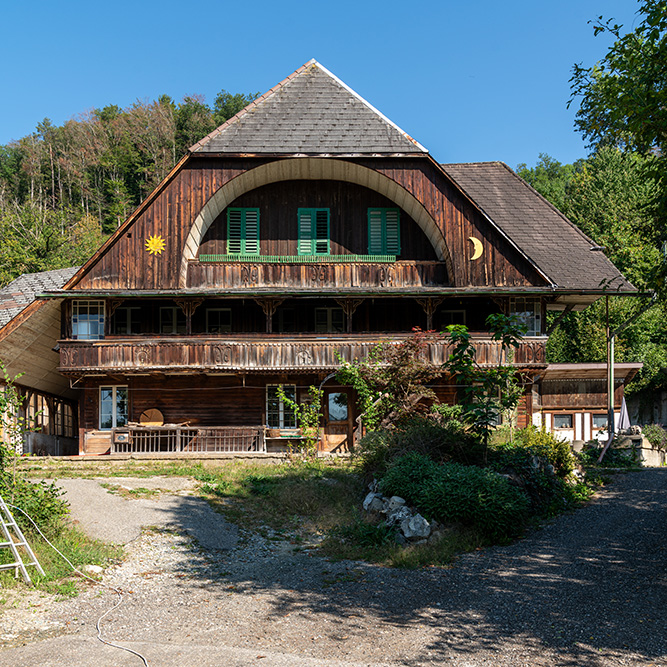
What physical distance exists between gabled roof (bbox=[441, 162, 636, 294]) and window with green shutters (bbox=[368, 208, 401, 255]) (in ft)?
9.10

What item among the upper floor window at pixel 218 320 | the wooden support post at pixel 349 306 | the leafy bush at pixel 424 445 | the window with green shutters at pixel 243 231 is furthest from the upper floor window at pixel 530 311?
the leafy bush at pixel 424 445

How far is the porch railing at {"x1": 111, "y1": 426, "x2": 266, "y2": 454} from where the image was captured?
25656mm

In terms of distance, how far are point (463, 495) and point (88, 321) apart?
17.4 metres

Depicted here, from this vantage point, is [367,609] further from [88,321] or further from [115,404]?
[88,321]

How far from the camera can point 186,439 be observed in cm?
2680

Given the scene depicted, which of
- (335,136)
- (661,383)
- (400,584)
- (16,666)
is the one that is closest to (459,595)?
(400,584)

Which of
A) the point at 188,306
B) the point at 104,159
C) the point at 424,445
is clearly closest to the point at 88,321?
the point at 188,306

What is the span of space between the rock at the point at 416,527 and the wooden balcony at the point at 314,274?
46.4 feet

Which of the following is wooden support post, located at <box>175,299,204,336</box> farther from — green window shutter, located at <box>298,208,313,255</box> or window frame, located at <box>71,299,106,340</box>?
green window shutter, located at <box>298,208,313,255</box>

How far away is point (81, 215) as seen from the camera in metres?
63.8

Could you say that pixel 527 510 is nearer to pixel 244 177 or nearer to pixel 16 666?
pixel 16 666

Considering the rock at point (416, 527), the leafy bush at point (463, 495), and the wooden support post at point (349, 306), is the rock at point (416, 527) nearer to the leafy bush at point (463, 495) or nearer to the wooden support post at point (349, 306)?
the leafy bush at point (463, 495)

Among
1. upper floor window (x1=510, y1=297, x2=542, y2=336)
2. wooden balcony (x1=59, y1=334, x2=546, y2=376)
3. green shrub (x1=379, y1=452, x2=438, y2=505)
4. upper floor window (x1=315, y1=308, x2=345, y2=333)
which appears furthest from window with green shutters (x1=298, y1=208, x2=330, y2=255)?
green shrub (x1=379, y1=452, x2=438, y2=505)

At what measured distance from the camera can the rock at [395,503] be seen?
1485cm
